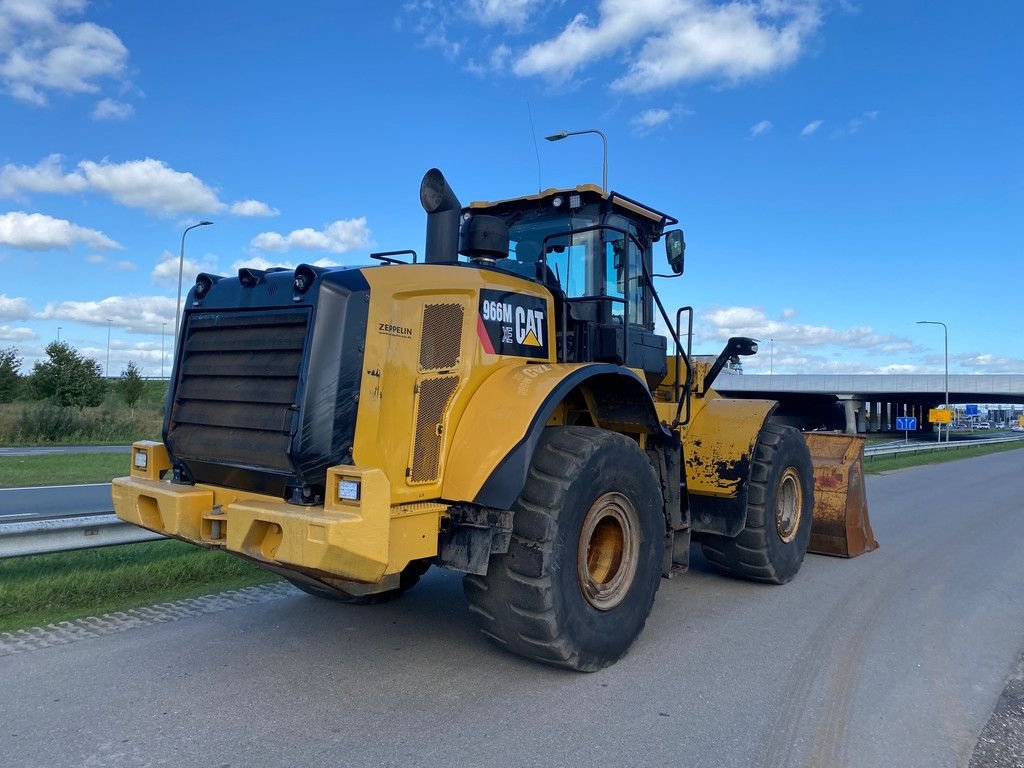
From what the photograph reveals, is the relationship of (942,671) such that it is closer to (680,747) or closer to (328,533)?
(680,747)

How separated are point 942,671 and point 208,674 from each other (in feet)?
13.6

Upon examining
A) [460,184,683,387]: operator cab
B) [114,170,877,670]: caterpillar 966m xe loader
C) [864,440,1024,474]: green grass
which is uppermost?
[460,184,683,387]: operator cab

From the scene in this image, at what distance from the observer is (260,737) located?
11.0 ft

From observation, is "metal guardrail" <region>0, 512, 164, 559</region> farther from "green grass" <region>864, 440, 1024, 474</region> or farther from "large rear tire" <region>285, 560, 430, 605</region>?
"green grass" <region>864, 440, 1024, 474</region>

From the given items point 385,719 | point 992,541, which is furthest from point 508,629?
point 992,541

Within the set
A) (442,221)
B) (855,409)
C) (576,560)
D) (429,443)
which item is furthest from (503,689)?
(855,409)

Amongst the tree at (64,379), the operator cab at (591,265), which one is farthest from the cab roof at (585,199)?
the tree at (64,379)

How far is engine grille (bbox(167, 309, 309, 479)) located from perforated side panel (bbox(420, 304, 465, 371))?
60 cm

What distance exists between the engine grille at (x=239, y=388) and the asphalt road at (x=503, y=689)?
1174 mm

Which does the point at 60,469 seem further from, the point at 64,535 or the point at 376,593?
the point at 376,593

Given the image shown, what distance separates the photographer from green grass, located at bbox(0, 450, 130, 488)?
47.4 feet

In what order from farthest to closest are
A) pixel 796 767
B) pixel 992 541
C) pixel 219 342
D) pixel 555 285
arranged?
1. pixel 992 541
2. pixel 555 285
3. pixel 219 342
4. pixel 796 767

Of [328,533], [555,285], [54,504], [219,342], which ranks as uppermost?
[555,285]

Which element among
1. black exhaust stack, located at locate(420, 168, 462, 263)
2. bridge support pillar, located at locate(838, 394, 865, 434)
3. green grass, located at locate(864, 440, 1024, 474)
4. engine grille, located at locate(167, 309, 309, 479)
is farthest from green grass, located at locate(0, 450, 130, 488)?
bridge support pillar, located at locate(838, 394, 865, 434)
